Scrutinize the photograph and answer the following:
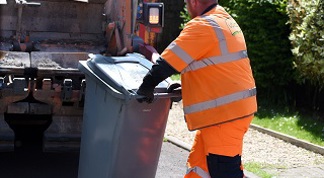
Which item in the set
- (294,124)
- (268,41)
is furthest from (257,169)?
(268,41)

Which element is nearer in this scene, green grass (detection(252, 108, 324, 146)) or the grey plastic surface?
the grey plastic surface

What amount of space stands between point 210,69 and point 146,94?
419mm

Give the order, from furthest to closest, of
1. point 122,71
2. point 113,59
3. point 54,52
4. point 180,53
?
point 54,52, point 113,59, point 122,71, point 180,53

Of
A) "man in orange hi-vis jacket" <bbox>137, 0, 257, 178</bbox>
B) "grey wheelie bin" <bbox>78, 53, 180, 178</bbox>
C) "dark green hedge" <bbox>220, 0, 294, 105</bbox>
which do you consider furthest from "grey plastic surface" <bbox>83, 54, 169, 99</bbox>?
"dark green hedge" <bbox>220, 0, 294, 105</bbox>

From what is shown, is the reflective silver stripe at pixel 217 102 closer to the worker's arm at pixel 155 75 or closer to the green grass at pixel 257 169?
the worker's arm at pixel 155 75

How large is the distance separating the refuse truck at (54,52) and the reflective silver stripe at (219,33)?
1622 millimetres

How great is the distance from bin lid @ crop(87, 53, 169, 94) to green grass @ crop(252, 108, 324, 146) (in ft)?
9.91

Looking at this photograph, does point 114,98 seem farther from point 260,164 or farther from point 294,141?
point 294,141

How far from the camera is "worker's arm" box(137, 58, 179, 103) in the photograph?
3.73 m

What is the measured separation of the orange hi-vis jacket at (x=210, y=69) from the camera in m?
3.72

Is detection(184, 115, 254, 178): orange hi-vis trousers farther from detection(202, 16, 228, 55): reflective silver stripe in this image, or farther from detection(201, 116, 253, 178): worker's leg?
detection(202, 16, 228, 55): reflective silver stripe

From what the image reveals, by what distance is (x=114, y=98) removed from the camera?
4.21 metres

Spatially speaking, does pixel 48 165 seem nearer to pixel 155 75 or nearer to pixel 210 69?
pixel 155 75

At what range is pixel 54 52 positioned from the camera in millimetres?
5410
